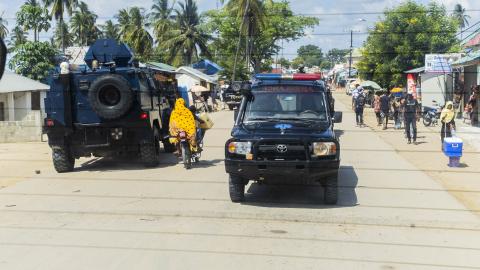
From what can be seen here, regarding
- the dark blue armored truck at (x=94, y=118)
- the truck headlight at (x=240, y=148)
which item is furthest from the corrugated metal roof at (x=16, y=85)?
the truck headlight at (x=240, y=148)

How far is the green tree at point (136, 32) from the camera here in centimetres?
4405

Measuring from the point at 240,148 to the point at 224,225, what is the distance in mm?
1290

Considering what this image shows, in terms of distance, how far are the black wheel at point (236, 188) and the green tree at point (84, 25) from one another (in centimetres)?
5778

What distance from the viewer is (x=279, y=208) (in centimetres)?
791

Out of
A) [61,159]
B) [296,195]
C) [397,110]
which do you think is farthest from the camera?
[397,110]

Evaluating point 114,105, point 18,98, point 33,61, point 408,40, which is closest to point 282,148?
point 114,105

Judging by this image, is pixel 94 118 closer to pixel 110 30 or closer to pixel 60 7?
pixel 60 7

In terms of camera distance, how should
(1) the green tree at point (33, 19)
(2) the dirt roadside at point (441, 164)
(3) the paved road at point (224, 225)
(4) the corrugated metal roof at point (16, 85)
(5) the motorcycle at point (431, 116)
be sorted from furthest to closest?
(1) the green tree at point (33, 19), (4) the corrugated metal roof at point (16, 85), (5) the motorcycle at point (431, 116), (2) the dirt roadside at point (441, 164), (3) the paved road at point (224, 225)

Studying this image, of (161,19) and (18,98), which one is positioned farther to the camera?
(161,19)

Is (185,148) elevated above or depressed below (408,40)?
below

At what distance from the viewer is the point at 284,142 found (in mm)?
7586

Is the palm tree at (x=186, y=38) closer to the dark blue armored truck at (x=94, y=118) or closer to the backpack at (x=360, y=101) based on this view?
the backpack at (x=360, y=101)

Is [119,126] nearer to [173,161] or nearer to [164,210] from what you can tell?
[173,161]

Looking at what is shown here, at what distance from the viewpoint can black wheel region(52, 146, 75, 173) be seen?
11.7 metres
